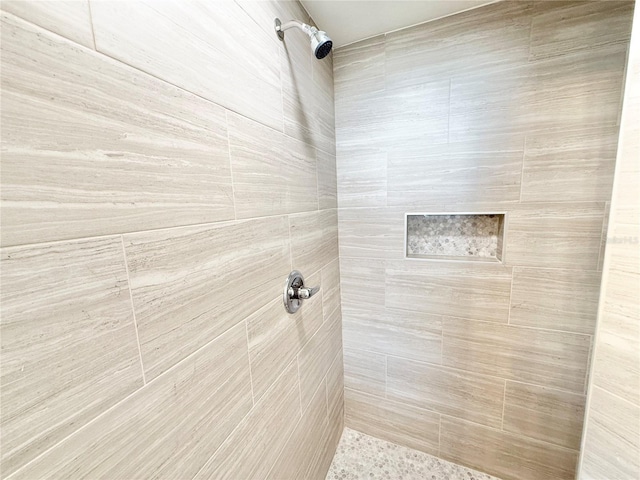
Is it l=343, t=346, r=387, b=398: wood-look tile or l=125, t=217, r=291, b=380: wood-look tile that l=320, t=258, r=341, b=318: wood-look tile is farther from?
l=125, t=217, r=291, b=380: wood-look tile

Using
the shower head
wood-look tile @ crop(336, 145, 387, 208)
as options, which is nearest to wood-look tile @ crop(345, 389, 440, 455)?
wood-look tile @ crop(336, 145, 387, 208)

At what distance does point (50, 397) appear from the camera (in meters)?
0.31

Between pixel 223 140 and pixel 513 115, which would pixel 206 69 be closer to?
pixel 223 140

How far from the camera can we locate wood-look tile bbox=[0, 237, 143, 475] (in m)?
0.28

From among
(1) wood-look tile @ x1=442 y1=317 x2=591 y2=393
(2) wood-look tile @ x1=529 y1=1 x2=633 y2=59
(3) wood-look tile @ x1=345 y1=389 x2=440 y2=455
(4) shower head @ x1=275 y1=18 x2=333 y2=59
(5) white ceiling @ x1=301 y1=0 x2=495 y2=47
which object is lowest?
(3) wood-look tile @ x1=345 y1=389 x2=440 y2=455

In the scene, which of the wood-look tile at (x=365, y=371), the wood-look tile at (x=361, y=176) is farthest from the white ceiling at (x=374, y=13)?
the wood-look tile at (x=365, y=371)

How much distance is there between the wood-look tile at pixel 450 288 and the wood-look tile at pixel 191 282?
0.79 meters

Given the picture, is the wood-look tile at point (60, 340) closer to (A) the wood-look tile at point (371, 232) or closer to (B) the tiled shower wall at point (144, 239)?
(B) the tiled shower wall at point (144, 239)

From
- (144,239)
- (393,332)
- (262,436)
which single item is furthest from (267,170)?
(393,332)

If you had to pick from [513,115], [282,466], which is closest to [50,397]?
[282,466]

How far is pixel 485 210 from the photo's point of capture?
107cm

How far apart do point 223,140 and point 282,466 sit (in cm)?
106

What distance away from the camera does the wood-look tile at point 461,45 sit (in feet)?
3.11

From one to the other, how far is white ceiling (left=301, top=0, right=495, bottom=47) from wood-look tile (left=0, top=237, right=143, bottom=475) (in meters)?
1.16
